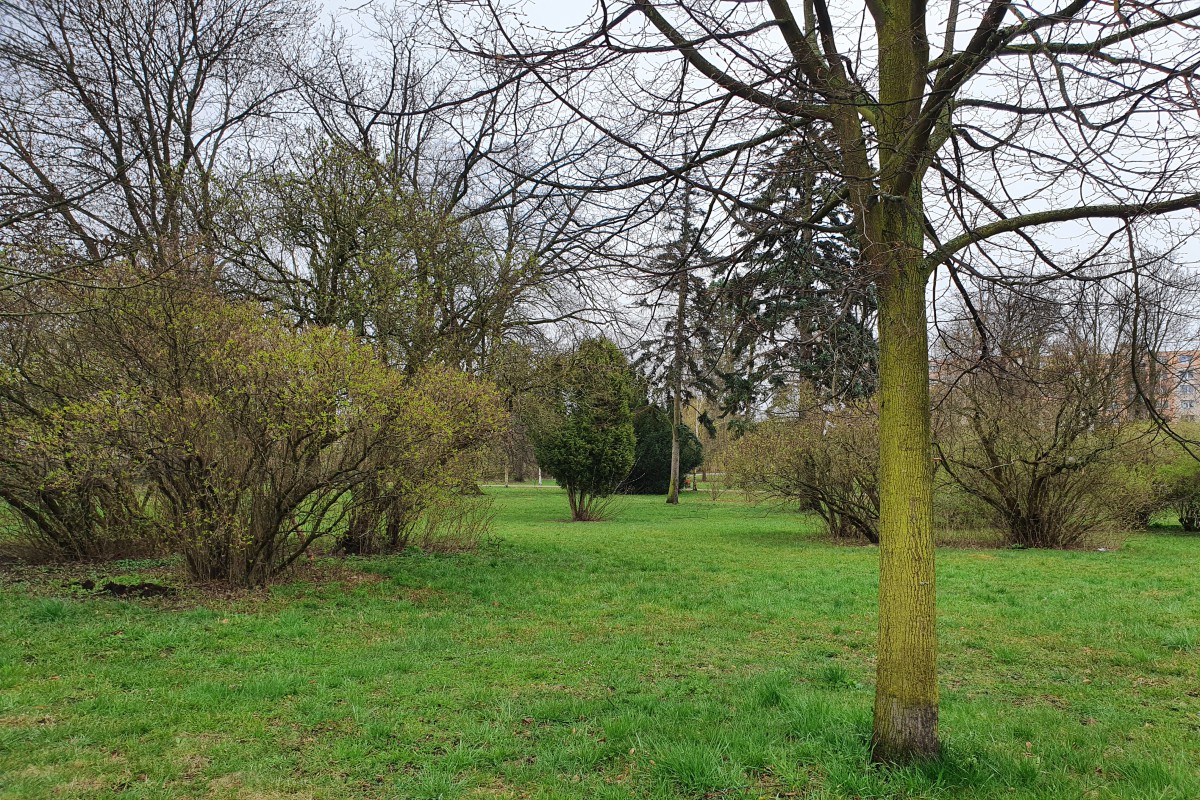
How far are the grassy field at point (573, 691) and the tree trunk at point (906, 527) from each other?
8.3 inches

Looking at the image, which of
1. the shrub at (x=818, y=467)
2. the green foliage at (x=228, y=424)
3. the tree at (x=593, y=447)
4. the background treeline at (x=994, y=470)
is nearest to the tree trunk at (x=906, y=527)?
the green foliage at (x=228, y=424)

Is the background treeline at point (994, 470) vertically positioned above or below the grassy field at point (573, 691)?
above

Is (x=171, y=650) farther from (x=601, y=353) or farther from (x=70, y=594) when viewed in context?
(x=601, y=353)

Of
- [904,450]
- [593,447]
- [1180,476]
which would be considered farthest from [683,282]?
[1180,476]

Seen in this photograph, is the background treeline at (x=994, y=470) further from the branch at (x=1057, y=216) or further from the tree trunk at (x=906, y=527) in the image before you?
the tree trunk at (x=906, y=527)

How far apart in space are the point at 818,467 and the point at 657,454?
23544 mm

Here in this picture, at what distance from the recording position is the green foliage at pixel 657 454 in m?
36.7

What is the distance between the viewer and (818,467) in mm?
15117

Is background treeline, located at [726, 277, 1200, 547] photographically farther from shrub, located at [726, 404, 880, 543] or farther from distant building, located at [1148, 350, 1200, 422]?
distant building, located at [1148, 350, 1200, 422]

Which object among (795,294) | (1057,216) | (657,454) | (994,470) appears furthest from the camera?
(657,454)

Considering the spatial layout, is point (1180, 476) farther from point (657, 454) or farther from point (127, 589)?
point (657, 454)

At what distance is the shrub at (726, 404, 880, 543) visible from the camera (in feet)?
46.2

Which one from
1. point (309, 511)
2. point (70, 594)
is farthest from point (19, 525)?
point (309, 511)

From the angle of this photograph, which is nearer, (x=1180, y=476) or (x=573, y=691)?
(x=573, y=691)
